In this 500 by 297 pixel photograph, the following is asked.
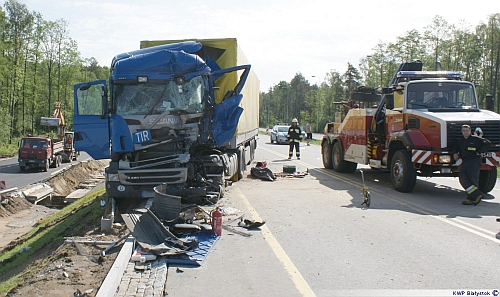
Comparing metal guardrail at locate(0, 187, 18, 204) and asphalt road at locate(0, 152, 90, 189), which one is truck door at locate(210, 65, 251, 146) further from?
asphalt road at locate(0, 152, 90, 189)

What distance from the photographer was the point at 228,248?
7430 millimetres

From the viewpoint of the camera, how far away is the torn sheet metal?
6885mm

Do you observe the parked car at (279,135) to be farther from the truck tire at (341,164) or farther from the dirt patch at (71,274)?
the dirt patch at (71,274)

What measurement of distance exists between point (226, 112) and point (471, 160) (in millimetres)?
5679

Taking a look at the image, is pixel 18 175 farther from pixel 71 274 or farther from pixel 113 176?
pixel 71 274

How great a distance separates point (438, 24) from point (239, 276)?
48.9 m

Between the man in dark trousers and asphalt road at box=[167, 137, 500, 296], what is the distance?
30cm

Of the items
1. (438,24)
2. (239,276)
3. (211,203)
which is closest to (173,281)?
(239,276)


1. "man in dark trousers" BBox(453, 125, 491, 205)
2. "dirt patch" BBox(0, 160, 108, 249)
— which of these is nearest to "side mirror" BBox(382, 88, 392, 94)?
"man in dark trousers" BBox(453, 125, 491, 205)

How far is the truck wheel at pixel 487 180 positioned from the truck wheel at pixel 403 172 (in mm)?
1696

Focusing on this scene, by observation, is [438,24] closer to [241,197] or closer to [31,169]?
[31,169]

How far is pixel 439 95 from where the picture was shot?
13016mm

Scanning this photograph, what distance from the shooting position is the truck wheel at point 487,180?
1243cm

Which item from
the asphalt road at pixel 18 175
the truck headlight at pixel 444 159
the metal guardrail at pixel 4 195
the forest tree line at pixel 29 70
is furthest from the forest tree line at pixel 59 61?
the truck headlight at pixel 444 159
